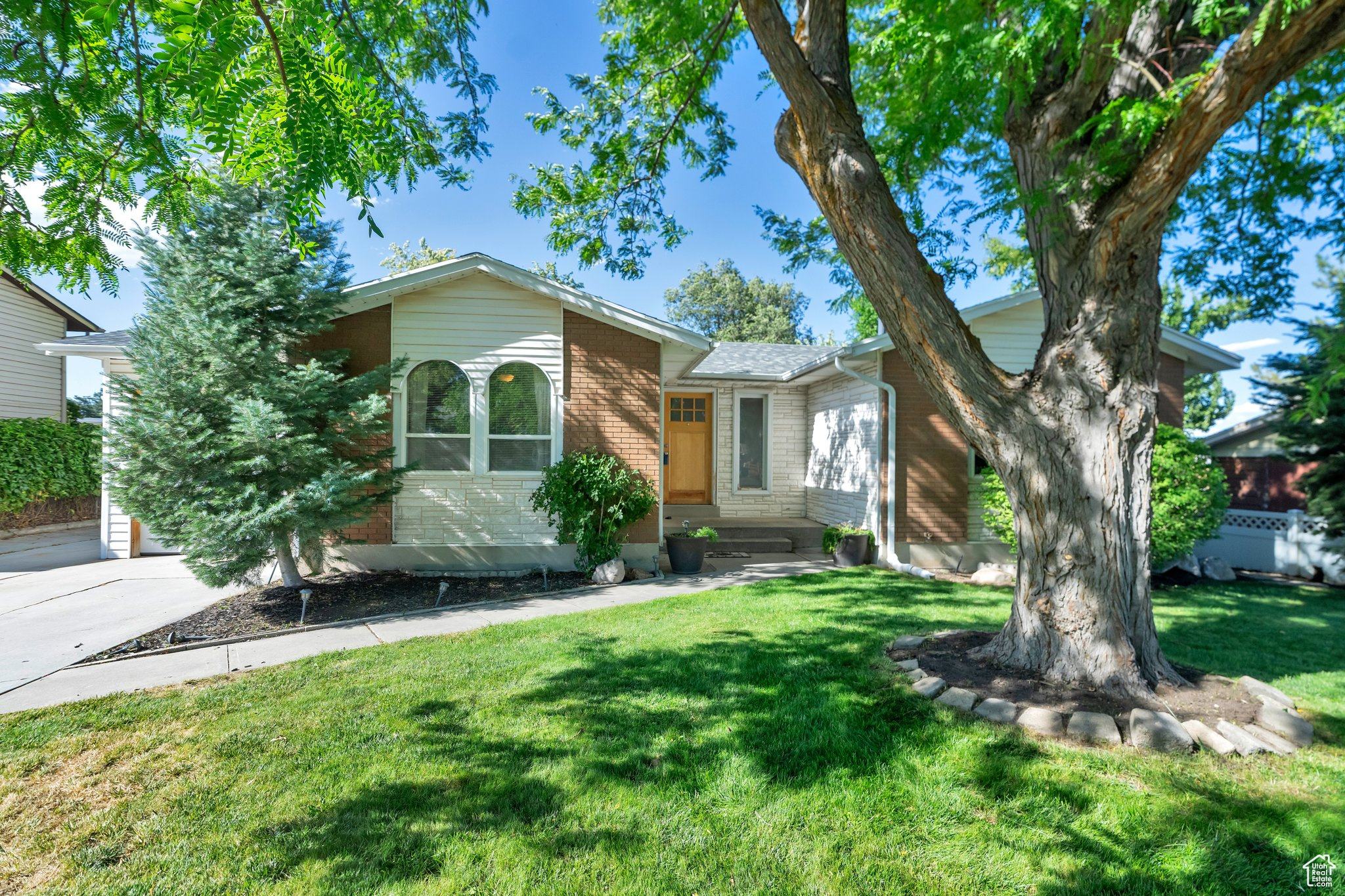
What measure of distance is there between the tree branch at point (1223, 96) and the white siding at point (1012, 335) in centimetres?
673

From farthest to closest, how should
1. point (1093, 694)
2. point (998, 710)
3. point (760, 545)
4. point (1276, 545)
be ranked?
point (760, 545), point (1276, 545), point (1093, 694), point (998, 710)

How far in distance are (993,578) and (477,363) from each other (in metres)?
7.81

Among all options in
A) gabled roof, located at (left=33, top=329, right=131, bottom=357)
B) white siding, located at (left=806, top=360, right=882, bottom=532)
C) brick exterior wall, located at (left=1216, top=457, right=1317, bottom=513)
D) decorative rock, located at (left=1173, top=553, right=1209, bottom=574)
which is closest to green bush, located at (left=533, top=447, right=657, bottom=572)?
white siding, located at (left=806, top=360, right=882, bottom=532)

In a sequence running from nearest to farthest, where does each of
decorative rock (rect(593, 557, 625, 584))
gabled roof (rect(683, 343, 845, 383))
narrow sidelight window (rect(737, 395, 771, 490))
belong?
decorative rock (rect(593, 557, 625, 584)), gabled roof (rect(683, 343, 845, 383)), narrow sidelight window (rect(737, 395, 771, 490))

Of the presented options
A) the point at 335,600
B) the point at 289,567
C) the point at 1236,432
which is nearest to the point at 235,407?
the point at 289,567

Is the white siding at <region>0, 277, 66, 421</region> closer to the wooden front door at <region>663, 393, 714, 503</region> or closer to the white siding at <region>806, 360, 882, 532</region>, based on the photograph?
the wooden front door at <region>663, 393, 714, 503</region>

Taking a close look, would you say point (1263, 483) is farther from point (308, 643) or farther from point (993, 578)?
point (308, 643)

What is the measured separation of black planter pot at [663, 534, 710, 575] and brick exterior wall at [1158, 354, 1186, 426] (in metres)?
7.84

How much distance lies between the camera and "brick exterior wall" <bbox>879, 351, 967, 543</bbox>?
9.41m

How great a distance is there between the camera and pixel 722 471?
40.4 feet

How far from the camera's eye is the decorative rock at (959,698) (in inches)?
148

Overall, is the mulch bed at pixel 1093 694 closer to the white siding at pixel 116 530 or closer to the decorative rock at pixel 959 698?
the decorative rock at pixel 959 698

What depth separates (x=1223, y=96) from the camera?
2.92 m

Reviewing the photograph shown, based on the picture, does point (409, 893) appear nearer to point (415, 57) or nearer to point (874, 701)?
point (874, 701)
